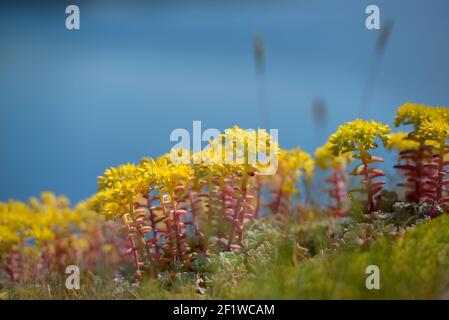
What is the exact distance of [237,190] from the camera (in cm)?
326

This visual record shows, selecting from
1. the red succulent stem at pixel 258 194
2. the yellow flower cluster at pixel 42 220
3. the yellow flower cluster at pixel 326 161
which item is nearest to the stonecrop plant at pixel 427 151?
the yellow flower cluster at pixel 326 161

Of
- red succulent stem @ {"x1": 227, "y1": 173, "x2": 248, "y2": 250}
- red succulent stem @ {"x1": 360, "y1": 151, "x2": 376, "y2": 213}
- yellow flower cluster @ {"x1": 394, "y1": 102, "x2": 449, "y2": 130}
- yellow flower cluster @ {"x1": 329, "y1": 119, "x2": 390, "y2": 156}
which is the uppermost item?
yellow flower cluster @ {"x1": 394, "y1": 102, "x2": 449, "y2": 130}

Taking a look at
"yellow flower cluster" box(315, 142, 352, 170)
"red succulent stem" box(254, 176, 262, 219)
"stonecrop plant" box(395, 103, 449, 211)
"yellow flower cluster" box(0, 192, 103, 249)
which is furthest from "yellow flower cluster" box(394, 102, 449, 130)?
"yellow flower cluster" box(0, 192, 103, 249)

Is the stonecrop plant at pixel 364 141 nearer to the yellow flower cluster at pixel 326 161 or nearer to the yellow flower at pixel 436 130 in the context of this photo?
the yellow flower at pixel 436 130

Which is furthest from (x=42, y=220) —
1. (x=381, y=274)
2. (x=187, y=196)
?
(x=381, y=274)

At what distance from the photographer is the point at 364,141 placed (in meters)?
3.17

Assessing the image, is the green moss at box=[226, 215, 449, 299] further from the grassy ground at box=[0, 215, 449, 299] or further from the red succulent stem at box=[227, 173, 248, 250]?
the red succulent stem at box=[227, 173, 248, 250]

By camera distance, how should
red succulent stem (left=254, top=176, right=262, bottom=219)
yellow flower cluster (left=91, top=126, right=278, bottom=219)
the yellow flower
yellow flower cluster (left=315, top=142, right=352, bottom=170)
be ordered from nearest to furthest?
yellow flower cluster (left=91, top=126, right=278, bottom=219), the yellow flower, red succulent stem (left=254, top=176, right=262, bottom=219), yellow flower cluster (left=315, top=142, right=352, bottom=170)

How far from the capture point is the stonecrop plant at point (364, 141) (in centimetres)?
317

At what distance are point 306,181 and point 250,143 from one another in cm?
155

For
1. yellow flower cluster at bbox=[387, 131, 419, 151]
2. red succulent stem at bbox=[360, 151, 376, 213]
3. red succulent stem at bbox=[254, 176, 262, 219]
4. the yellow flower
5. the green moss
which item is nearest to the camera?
the green moss

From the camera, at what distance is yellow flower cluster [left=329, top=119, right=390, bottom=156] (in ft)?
10.4
